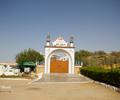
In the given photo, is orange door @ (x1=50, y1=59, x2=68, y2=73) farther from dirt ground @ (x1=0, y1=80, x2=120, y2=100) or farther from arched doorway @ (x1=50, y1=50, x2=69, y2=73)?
dirt ground @ (x1=0, y1=80, x2=120, y2=100)

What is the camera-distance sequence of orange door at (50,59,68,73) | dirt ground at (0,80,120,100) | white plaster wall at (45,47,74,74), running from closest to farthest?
dirt ground at (0,80,120,100)
white plaster wall at (45,47,74,74)
orange door at (50,59,68,73)

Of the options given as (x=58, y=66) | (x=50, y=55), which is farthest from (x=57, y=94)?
(x=58, y=66)

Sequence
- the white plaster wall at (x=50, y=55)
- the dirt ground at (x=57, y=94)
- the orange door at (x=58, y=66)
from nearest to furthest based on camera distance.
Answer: the dirt ground at (x=57, y=94) < the white plaster wall at (x=50, y=55) < the orange door at (x=58, y=66)

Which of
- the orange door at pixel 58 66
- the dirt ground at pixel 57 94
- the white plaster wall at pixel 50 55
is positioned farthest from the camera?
the orange door at pixel 58 66

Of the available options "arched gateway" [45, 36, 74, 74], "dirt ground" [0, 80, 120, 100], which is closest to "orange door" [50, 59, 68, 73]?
"arched gateway" [45, 36, 74, 74]

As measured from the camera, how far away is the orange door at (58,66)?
138 ft

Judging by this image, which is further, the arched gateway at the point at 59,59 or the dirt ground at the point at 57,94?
Answer: the arched gateway at the point at 59,59

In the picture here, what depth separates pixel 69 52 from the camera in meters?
41.7

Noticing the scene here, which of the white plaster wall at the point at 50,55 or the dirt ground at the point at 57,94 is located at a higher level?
the white plaster wall at the point at 50,55

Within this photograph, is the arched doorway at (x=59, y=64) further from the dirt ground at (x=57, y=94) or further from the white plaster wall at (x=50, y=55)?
the dirt ground at (x=57, y=94)

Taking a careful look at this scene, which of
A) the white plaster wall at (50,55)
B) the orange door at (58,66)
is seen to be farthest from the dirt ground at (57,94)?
the orange door at (58,66)

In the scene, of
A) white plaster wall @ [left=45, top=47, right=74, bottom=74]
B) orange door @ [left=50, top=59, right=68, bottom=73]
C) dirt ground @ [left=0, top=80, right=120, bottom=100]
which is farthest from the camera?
orange door @ [left=50, top=59, right=68, bottom=73]

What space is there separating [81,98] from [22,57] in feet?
164

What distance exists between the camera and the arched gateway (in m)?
41.4
